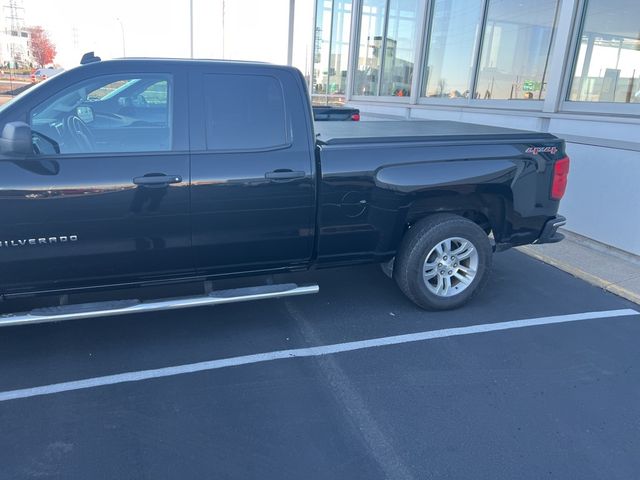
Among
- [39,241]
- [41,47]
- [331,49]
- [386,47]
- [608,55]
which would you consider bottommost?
[39,241]

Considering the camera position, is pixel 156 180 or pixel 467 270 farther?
pixel 467 270

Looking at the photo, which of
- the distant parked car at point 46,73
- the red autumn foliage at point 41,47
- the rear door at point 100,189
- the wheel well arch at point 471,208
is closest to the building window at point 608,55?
the wheel well arch at point 471,208

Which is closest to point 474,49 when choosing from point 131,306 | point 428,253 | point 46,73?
point 428,253

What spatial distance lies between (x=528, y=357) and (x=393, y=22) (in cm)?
1053

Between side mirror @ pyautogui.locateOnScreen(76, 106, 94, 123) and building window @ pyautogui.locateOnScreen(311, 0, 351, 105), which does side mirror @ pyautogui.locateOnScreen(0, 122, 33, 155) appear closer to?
side mirror @ pyautogui.locateOnScreen(76, 106, 94, 123)

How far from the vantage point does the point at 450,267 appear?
4.34m

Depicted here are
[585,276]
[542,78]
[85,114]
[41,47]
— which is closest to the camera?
[85,114]

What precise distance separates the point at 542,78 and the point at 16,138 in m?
7.12

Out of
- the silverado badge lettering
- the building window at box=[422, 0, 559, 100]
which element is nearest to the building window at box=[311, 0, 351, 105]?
the building window at box=[422, 0, 559, 100]

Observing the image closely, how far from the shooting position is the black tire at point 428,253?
4.14 meters

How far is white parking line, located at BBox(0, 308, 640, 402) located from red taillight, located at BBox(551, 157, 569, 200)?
3.52ft

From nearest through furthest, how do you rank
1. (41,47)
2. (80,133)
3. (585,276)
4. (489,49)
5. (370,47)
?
(80,133)
(585,276)
(489,49)
(370,47)
(41,47)

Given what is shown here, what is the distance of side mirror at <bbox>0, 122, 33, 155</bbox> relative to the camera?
2.94 m

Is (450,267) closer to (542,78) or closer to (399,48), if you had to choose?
(542,78)
